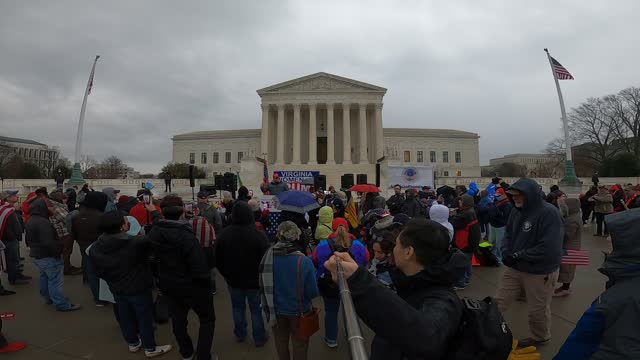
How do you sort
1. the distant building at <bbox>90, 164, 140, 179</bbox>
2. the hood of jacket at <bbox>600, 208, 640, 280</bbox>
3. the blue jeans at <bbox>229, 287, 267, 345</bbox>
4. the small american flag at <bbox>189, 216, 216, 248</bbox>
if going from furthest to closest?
the distant building at <bbox>90, 164, 140, 179</bbox> < the small american flag at <bbox>189, 216, 216, 248</bbox> < the blue jeans at <bbox>229, 287, 267, 345</bbox> < the hood of jacket at <bbox>600, 208, 640, 280</bbox>

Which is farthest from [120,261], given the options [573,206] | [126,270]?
[573,206]

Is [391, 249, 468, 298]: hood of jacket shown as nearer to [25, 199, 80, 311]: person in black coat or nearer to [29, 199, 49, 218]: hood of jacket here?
[25, 199, 80, 311]: person in black coat

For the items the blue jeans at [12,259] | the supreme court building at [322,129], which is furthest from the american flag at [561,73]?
the blue jeans at [12,259]

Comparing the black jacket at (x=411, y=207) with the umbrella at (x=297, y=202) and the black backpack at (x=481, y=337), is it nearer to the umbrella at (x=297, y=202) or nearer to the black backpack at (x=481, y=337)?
the umbrella at (x=297, y=202)

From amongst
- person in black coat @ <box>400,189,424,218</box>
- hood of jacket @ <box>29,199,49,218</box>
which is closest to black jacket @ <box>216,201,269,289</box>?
hood of jacket @ <box>29,199,49,218</box>

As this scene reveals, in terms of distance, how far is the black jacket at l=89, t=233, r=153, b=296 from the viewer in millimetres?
4484

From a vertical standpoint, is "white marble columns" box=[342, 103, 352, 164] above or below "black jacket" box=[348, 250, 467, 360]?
above

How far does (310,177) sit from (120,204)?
46.2ft

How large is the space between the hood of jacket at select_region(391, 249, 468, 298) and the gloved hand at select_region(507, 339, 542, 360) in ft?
10.5

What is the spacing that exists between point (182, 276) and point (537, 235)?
4.45 m

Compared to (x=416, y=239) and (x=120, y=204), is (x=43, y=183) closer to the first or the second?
(x=120, y=204)

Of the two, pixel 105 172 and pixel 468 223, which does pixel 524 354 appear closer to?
pixel 468 223

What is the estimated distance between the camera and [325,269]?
3.81 meters

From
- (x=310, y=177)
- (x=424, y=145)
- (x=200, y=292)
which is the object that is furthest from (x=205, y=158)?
(x=200, y=292)
